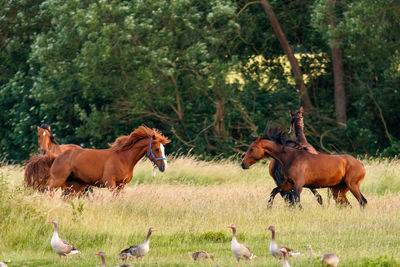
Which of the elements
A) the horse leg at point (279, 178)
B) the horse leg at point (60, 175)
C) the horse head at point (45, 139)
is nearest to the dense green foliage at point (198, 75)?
the horse head at point (45, 139)

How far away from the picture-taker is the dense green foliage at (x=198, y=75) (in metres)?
31.2

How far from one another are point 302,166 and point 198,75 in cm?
1607

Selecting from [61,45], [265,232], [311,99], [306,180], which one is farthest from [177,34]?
[265,232]

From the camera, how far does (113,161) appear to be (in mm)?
17109

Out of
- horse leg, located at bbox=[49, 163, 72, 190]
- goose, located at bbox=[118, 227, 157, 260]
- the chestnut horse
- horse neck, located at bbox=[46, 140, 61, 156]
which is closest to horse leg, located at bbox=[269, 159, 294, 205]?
the chestnut horse

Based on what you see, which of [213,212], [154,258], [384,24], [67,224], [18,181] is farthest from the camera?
[384,24]

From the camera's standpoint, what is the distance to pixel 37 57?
3438 cm

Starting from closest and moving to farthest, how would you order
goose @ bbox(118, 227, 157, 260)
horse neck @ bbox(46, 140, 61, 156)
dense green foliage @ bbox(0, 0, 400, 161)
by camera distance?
1. goose @ bbox(118, 227, 157, 260)
2. horse neck @ bbox(46, 140, 61, 156)
3. dense green foliage @ bbox(0, 0, 400, 161)

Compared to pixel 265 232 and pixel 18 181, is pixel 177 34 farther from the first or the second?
pixel 265 232

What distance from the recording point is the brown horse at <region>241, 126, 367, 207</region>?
16.7 meters

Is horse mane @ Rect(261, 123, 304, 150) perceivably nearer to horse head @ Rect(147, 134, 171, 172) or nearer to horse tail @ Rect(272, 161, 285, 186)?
horse tail @ Rect(272, 161, 285, 186)

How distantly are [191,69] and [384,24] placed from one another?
7955 mm

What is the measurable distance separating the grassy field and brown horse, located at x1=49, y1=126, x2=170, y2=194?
50 centimetres

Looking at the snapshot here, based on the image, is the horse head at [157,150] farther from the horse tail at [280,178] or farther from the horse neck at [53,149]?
the horse neck at [53,149]
